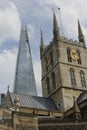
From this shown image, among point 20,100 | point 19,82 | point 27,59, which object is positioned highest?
point 27,59

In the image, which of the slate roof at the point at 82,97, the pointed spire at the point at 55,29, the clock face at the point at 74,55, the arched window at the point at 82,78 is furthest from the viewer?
the pointed spire at the point at 55,29

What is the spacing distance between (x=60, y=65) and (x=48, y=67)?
5353mm

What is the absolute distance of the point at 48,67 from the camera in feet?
208

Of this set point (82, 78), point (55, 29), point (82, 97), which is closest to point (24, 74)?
point (55, 29)

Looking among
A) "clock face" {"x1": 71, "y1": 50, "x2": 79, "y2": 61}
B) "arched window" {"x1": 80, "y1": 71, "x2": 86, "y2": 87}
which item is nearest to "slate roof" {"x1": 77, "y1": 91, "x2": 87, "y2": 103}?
"arched window" {"x1": 80, "y1": 71, "x2": 86, "y2": 87}

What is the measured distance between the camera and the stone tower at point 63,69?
5644cm

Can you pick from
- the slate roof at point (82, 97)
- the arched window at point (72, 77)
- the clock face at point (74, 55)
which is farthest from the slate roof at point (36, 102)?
the clock face at point (74, 55)

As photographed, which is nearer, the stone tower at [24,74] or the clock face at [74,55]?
the clock face at [74,55]

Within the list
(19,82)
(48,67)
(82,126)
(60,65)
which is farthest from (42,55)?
(19,82)

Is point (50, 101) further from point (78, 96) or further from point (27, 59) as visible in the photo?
point (27, 59)

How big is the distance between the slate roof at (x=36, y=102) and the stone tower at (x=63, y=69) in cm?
109

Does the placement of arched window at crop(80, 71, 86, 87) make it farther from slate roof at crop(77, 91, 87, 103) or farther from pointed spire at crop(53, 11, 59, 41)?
pointed spire at crop(53, 11, 59, 41)

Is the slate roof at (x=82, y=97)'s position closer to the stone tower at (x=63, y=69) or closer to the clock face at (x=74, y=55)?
the stone tower at (x=63, y=69)

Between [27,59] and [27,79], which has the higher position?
[27,59]
